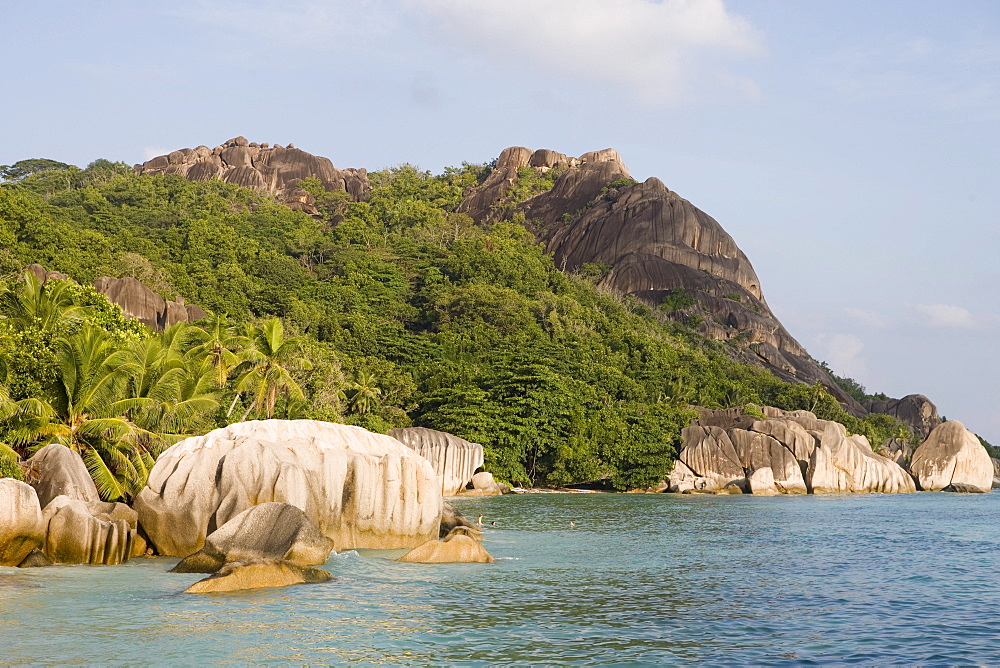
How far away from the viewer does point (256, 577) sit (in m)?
14.0

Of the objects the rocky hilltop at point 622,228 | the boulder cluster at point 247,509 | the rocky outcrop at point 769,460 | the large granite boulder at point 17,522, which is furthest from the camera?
the rocky hilltop at point 622,228

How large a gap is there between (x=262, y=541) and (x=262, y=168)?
106212 mm

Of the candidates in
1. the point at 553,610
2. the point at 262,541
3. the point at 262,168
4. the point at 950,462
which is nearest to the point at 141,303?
the point at 262,541

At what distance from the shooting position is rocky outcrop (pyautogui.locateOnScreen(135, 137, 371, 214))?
11200cm

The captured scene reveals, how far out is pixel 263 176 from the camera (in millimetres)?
113750

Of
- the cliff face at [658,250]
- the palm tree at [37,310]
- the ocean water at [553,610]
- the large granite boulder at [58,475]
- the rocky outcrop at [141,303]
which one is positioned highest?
the cliff face at [658,250]

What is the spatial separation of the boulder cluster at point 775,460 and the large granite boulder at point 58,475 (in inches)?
1399

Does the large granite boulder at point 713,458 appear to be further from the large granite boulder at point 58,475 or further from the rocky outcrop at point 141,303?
the large granite boulder at point 58,475

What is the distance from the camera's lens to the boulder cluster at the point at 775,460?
4903 cm

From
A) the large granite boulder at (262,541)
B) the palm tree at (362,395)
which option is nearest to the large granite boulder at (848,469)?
the palm tree at (362,395)

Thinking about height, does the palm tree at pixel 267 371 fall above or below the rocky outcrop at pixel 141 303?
below

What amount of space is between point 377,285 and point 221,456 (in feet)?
174

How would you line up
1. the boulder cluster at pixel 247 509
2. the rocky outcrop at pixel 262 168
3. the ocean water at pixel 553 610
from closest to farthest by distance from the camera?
the ocean water at pixel 553 610 → the boulder cluster at pixel 247 509 → the rocky outcrop at pixel 262 168

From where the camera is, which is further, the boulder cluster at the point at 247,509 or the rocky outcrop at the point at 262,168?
the rocky outcrop at the point at 262,168
